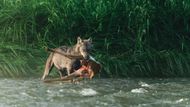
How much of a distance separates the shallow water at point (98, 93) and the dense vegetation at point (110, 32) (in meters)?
0.51

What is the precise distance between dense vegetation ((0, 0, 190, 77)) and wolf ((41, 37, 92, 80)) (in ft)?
1.73

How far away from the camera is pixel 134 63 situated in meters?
12.9

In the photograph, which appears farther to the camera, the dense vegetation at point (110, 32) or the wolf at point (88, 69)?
the dense vegetation at point (110, 32)

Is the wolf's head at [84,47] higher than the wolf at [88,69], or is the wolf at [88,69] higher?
the wolf's head at [84,47]

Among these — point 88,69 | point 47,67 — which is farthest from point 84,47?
point 47,67

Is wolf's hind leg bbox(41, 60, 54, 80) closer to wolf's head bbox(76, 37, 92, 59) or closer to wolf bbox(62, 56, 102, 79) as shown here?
wolf bbox(62, 56, 102, 79)

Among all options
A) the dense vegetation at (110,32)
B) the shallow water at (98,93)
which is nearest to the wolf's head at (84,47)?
the shallow water at (98,93)

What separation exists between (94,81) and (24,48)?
176 centimetres

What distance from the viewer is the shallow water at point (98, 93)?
9.84 m

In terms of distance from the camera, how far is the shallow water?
9.84 metres

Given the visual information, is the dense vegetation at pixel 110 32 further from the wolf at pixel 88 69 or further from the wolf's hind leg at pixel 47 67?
the wolf at pixel 88 69

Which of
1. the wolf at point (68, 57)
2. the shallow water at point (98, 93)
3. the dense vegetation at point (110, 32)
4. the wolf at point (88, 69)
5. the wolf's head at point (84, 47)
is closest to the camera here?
the shallow water at point (98, 93)

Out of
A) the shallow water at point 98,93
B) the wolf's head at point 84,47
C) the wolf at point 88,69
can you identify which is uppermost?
the wolf's head at point 84,47

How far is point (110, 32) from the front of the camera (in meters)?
13.2
